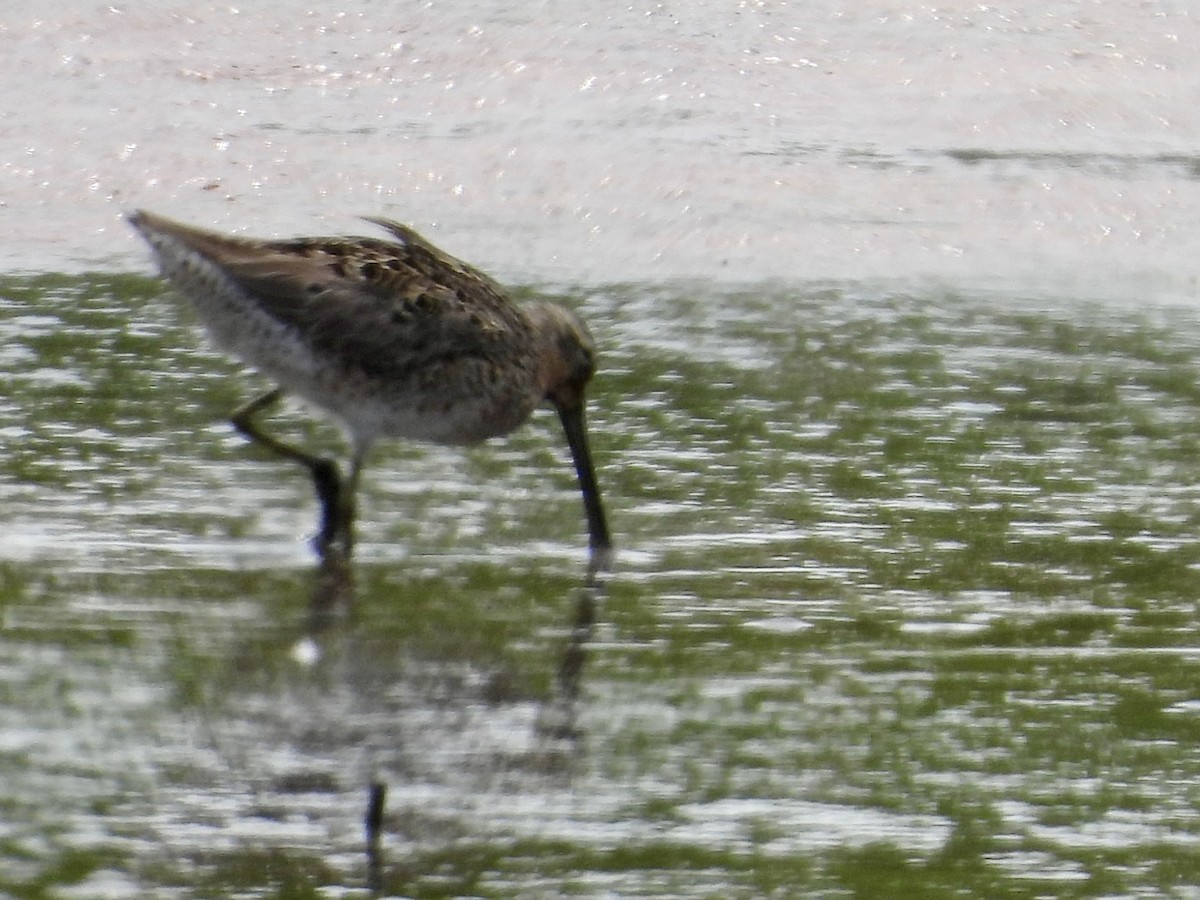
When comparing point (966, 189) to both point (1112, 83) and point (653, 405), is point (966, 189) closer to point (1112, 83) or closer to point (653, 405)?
point (1112, 83)

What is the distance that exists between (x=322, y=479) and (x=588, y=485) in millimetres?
668

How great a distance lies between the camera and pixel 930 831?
435 centimetres

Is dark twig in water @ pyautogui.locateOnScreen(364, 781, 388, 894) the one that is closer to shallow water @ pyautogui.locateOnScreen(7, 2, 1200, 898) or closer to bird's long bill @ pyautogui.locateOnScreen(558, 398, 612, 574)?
shallow water @ pyautogui.locateOnScreen(7, 2, 1200, 898)

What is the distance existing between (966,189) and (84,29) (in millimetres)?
4702

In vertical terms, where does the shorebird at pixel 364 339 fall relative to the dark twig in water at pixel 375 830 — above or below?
above

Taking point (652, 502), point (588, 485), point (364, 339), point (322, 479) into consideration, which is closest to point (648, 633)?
point (588, 485)

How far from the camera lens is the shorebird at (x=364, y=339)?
650cm

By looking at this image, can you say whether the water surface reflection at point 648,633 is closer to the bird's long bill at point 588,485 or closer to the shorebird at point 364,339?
the bird's long bill at point 588,485

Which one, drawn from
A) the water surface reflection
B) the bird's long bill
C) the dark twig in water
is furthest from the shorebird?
the dark twig in water

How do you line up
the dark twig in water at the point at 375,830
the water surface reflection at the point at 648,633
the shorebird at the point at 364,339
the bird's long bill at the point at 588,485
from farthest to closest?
1. the shorebird at the point at 364,339
2. the bird's long bill at the point at 588,485
3. the water surface reflection at the point at 648,633
4. the dark twig in water at the point at 375,830

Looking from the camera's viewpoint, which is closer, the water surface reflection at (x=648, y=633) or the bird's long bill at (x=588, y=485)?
the water surface reflection at (x=648, y=633)

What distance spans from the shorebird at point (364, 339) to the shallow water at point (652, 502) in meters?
0.21

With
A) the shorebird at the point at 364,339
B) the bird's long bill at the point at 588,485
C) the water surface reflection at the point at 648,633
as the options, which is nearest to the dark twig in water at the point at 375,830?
the water surface reflection at the point at 648,633

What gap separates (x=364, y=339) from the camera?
6.55m
